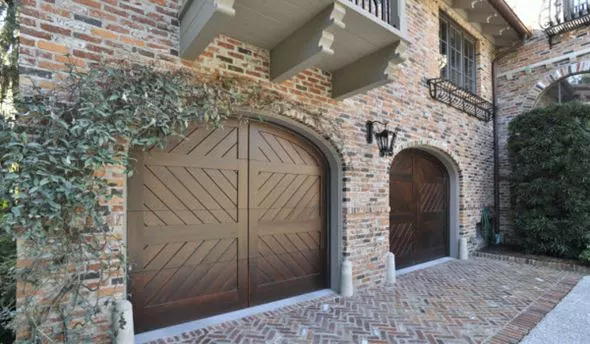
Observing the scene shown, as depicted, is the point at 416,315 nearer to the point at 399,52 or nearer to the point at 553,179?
the point at 399,52

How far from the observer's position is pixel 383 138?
16.1 ft

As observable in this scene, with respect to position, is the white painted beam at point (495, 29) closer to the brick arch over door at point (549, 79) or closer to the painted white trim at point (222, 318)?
the brick arch over door at point (549, 79)

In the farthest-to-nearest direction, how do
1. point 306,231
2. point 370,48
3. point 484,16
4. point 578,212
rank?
point 484,16 → point 578,212 → point 306,231 → point 370,48

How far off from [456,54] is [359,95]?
4138 millimetres

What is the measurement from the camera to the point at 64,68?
100 inches

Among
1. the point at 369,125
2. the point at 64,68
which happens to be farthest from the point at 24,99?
the point at 369,125

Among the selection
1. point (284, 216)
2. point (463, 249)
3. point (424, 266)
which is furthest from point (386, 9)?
point (463, 249)

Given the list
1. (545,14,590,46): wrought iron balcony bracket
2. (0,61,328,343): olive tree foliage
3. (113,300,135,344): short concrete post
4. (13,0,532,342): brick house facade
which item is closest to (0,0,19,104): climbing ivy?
(13,0,532,342): brick house facade

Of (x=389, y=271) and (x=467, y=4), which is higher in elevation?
(x=467, y=4)

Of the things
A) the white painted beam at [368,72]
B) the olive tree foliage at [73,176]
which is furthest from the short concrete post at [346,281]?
the olive tree foliage at [73,176]

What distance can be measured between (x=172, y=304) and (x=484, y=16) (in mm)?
8433

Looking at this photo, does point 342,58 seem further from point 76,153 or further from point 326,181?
point 76,153

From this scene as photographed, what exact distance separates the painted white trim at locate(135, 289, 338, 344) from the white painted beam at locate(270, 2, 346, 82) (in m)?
2.80

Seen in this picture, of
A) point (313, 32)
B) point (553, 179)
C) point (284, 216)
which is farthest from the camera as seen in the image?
point (553, 179)
